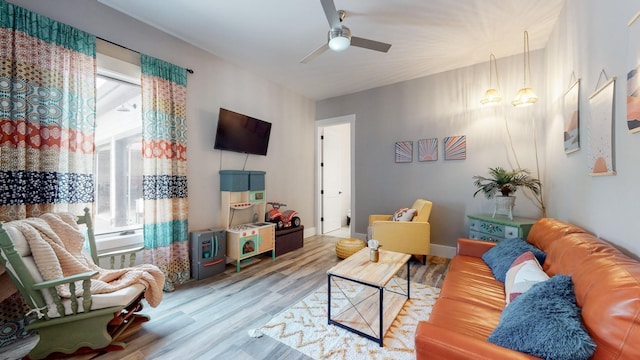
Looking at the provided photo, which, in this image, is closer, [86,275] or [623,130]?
[623,130]

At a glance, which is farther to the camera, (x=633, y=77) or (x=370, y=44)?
(x=370, y=44)

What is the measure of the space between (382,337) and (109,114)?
11.4 feet

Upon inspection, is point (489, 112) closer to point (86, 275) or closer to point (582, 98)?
point (582, 98)

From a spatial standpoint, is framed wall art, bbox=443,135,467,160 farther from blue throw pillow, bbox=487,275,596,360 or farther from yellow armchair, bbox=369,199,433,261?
blue throw pillow, bbox=487,275,596,360

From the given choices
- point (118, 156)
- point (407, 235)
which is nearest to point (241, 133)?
point (118, 156)

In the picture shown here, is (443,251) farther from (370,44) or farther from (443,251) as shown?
(370,44)

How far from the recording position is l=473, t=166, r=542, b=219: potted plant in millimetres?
2957

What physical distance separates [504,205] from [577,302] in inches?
87.8

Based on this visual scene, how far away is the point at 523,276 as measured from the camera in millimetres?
1490

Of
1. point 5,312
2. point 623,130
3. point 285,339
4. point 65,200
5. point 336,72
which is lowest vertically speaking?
point 285,339

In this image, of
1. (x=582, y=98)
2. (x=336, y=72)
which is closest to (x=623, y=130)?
(x=582, y=98)

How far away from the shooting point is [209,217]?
323cm

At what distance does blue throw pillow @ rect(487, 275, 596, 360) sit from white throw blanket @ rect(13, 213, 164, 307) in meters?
2.32

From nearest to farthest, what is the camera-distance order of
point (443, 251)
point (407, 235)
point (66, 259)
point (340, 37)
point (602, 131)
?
point (602, 131), point (66, 259), point (340, 37), point (407, 235), point (443, 251)
